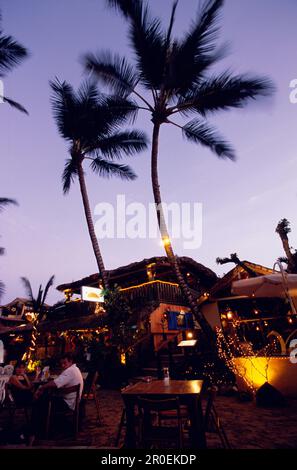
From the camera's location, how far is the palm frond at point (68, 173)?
1509cm

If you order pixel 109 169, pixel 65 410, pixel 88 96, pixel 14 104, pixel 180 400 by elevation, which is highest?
pixel 88 96

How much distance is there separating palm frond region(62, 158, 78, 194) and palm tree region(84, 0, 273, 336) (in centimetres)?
535

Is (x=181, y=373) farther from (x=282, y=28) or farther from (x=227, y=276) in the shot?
(x=282, y=28)

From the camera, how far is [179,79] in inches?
396

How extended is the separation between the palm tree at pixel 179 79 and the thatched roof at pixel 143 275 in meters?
7.01

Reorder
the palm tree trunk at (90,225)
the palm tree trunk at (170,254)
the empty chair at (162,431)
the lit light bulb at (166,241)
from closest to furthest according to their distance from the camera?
the empty chair at (162,431), the palm tree trunk at (170,254), the lit light bulb at (166,241), the palm tree trunk at (90,225)

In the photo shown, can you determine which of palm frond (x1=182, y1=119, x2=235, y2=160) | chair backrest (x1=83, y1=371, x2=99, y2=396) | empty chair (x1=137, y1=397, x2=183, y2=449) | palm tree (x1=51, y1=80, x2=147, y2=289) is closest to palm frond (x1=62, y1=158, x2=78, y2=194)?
palm tree (x1=51, y1=80, x2=147, y2=289)

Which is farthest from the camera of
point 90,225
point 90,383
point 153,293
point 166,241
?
point 153,293

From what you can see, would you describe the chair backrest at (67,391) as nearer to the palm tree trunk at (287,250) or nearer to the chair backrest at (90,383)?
the chair backrest at (90,383)

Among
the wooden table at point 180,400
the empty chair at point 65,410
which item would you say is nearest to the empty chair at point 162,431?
the wooden table at point 180,400

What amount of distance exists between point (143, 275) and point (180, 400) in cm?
1489

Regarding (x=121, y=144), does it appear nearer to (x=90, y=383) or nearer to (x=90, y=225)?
(x=90, y=225)

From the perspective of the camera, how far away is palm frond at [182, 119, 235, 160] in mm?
10820

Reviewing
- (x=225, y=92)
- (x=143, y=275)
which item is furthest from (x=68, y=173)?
(x=225, y=92)
